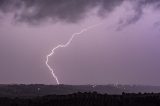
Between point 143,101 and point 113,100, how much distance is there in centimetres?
606

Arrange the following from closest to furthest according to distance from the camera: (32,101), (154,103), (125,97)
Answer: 1. (154,103)
2. (125,97)
3. (32,101)

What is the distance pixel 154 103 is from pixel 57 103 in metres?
19.6

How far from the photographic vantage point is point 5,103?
97125 millimetres

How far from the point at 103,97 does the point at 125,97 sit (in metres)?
4.47

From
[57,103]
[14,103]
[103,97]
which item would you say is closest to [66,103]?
[57,103]

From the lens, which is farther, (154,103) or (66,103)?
(66,103)

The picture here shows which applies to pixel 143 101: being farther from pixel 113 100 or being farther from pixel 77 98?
pixel 77 98

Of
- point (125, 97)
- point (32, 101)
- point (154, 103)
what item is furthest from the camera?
point (32, 101)

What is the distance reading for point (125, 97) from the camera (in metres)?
87.4

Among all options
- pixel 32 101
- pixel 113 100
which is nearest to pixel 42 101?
pixel 32 101

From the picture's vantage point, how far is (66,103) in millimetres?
87750

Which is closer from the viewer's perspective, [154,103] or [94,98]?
[154,103]

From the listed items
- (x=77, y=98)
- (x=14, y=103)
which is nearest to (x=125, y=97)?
(x=77, y=98)

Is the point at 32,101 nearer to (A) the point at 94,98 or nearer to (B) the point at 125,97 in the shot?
(A) the point at 94,98
